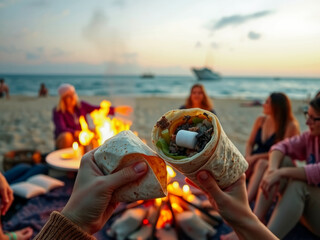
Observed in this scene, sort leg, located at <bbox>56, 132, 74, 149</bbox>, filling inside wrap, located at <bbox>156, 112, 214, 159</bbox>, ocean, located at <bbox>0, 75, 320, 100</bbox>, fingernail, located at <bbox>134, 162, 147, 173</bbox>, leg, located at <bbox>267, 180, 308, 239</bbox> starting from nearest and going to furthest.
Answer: fingernail, located at <bbox>134, 162, 147, 173</bbox> < filling inside wrap, located at <bbox>156, 112, 214, 159</bbox> < leg, located at <bbox>267, 180, 308, 239</bbox> < leg, located at <bbox>56, 132, 74, 149</bbox> < ocean, located at <bbox>0, 75, 320, 100</bbox>

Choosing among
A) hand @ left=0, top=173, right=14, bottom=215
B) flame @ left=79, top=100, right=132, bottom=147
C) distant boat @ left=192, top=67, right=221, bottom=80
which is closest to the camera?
hand @ left=0, top=173, right=14, bottom=215

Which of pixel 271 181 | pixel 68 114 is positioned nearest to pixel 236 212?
pixel 271 181

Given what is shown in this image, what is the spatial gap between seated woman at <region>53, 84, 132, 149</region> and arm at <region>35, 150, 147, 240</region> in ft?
14.2

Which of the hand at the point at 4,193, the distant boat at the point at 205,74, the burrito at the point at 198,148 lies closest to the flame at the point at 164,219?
the hand at the point at 4,193

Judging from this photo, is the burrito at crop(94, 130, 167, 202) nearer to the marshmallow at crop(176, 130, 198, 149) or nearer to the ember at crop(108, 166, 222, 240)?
the marshmallow at crop(176, 130, 198, 149)

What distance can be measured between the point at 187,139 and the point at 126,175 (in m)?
0.34

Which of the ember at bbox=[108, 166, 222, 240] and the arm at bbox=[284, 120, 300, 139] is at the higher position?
the arm at bbox=[284, 120, 300, 139]

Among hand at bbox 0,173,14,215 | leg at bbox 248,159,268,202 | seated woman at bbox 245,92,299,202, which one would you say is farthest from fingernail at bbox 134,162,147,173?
seated woman at bbox 245,92,299,202

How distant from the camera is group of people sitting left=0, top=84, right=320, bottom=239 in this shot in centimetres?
122

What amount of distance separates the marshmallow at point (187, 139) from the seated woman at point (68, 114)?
4.39 meters

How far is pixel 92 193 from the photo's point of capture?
1.21 meters

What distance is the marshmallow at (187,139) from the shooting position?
1361 mm

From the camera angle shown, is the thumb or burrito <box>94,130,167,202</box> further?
burrito <box>94,130,167,202</box>

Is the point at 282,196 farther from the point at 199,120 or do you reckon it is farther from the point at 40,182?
the point at 40,182
